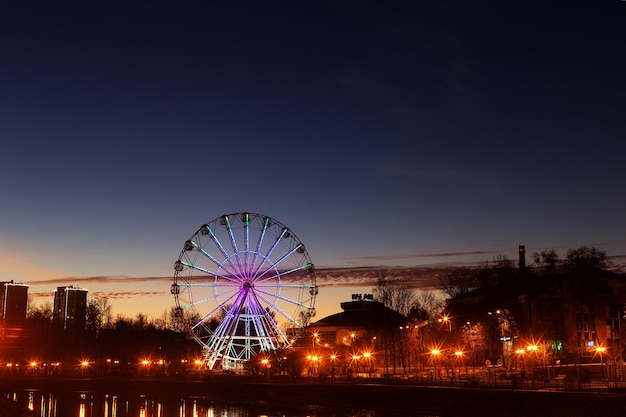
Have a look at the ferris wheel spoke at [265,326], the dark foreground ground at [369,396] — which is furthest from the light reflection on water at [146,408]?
the ferris wheel spoke at [265,326]

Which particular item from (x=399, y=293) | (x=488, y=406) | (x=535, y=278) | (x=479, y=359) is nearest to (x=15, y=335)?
(x=399, y=293)

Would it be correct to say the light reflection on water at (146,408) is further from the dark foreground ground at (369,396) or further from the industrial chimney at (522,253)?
the industrial chimney at (522,253)

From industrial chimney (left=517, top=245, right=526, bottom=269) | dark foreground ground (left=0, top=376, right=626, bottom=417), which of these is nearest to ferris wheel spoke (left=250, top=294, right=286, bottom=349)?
dark foreground ground (left=0, top=376, right=626, bottom=417)

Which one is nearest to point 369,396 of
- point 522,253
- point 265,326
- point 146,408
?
point 146,408

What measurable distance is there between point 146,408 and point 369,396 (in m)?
25.8

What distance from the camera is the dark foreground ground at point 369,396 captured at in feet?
178

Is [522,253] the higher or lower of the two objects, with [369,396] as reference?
higher

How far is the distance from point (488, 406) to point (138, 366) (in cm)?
10473

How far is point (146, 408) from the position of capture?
84.1 meters

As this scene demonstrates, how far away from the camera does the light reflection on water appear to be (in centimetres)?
7412

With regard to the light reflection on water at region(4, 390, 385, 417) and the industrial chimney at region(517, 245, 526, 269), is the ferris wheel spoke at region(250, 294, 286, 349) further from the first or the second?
the industrial chimney at region(517, 245, 526, 269)

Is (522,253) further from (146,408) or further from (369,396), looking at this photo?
(146,408)

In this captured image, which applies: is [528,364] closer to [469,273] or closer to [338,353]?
[469,273]

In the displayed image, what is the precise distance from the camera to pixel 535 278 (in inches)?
3905
